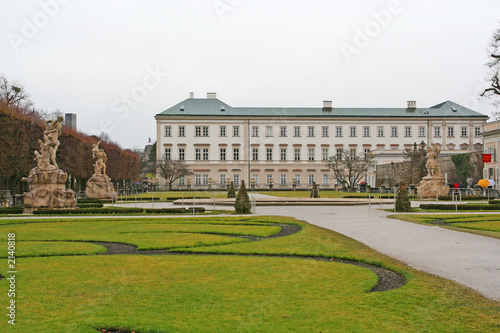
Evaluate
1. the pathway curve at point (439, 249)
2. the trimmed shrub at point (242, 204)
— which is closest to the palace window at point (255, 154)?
the trimmed shrub at point (242, 204)

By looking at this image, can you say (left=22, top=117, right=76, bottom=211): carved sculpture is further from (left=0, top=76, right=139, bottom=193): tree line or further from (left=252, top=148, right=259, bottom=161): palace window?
(left=252, top=148, right=259, bottom=161): palace window

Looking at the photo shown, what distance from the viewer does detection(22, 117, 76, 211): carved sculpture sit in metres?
21.9

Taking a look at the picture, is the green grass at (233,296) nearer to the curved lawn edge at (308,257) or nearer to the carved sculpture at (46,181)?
the curved lawn edge at (308,257)

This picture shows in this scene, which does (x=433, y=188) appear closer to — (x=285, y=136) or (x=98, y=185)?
(x=98, y=185)

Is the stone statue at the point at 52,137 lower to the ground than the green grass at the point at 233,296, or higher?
higher

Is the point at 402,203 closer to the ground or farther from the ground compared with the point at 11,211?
farther from the ground

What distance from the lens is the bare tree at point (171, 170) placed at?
201 feet

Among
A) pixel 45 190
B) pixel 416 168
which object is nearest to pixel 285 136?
pixel 416 168

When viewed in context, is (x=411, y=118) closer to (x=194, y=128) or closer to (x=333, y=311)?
(x=194, y=128)

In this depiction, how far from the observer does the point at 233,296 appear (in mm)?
5887

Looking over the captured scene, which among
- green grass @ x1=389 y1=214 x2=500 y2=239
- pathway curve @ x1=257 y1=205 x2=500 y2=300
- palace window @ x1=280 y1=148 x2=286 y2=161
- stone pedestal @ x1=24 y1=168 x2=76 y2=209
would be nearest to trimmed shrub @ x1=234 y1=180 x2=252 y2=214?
pathway curve @ x1=257 y1=205 x2=500 y2=300

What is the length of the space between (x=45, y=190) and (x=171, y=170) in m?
38.9

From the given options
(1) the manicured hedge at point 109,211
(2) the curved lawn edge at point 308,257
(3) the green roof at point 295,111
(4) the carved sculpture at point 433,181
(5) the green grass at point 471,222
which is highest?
(3) the green roof at point 295,111

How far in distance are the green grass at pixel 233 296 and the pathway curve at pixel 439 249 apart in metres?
0.45
